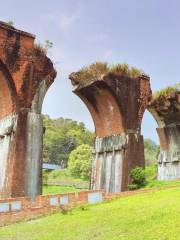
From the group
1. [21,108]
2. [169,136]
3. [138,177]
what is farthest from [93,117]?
[169,136]

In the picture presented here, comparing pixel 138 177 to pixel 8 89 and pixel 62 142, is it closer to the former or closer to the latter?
pixel 8 89

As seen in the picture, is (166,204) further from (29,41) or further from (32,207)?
(29,41)

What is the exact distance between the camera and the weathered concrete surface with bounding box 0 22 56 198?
12.4 metres

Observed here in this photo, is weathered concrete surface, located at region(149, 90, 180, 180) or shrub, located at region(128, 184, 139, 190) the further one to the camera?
weathered concrete surface, located at region(149, 90, 180, 180)

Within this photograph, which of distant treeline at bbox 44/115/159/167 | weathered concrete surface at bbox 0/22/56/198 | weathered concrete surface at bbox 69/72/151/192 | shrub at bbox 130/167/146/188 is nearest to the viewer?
weathered concrete surface at bbox 0/22/56/198

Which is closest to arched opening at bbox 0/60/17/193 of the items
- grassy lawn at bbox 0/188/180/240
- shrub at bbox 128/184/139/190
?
grassy lawn at bbox 0/188/180/240

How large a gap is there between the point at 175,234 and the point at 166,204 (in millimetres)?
3205

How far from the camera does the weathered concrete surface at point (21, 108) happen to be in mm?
12406

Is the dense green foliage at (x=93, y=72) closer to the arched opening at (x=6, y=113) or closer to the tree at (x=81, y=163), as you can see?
the arched opening at (x=6, y=113)

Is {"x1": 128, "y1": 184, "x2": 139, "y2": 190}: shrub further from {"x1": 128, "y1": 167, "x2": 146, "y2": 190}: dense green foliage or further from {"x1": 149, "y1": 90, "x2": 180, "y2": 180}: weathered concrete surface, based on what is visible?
{"x1": 149, "y1": 90, "x2": 180, "y2": 180}: weathered concrete surface

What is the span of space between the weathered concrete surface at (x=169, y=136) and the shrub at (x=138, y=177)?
5.54m

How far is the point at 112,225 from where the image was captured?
26.8ft

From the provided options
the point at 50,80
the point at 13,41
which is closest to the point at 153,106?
the point at 50,80

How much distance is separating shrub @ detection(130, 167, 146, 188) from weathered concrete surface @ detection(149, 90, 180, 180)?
18.2 feet
